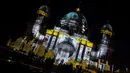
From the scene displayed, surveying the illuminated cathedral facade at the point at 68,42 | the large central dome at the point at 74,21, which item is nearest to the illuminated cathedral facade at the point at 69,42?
the illuminated cathedral facade at the point at 68,42

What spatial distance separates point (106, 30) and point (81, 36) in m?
10.1

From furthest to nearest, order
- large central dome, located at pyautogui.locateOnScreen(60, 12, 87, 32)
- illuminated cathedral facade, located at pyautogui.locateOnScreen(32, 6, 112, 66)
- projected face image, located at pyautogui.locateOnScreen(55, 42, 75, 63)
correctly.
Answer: large central dome, located at pyautogui.locateOnScreen(60, 12, 87, 32) < illuminated cathedral facade, located at pyautogui.locateOnScreen(32, 6, 112, 66) < projected face image, located at pyautogui.locateOnScreen(55, 42, 75, 63)

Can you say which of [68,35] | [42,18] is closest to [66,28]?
[68,35]

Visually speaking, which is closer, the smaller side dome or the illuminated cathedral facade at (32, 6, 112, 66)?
the illuminated cathedral facade at (32, 6, 112, 66)

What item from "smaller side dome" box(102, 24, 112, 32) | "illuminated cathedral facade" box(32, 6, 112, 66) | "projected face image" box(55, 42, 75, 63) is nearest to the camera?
"projected face image" box(55, 42, 75, 63)

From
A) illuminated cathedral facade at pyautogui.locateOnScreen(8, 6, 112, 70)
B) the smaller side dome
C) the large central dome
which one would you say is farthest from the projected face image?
the smaller side dome

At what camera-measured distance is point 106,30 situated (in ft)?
214

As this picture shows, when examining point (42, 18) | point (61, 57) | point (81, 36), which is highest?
Result: point (42, 18)

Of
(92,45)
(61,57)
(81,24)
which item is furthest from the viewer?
(81,24)

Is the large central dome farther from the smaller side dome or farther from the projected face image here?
the projected face image

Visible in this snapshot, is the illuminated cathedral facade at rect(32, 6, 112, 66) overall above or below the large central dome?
below

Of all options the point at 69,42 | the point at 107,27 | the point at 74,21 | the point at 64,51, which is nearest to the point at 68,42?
the point at 69,42

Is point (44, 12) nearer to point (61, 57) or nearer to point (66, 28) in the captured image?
point (66, 28)

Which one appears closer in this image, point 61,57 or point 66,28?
point 61,57
